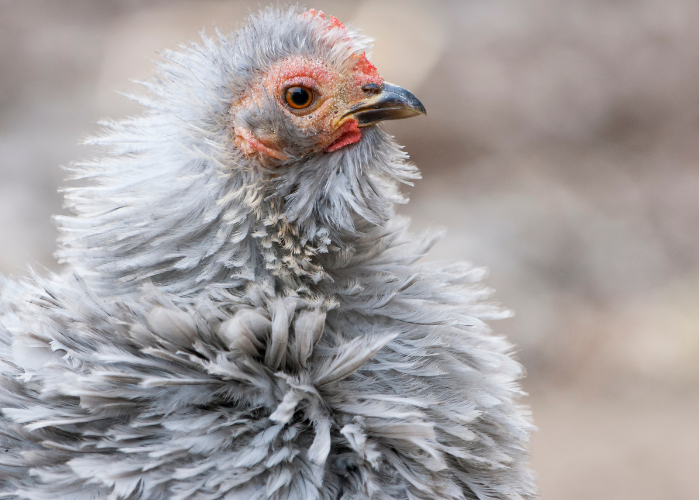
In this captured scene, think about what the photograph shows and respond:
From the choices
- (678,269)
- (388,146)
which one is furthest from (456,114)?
(388,146)

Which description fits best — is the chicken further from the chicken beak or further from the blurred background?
the blurred background

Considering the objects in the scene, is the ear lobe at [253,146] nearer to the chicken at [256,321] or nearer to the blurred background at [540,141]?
the chicken at [256,321]

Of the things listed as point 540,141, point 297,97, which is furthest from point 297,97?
point 540,141

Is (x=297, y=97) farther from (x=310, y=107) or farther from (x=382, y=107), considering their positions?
(x=382, y=107)

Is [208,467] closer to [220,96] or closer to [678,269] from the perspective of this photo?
[220,96]

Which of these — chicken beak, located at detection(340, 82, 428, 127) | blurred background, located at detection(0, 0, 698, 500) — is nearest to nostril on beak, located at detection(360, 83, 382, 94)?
chicken beak, located at detection(340, 82, 428, 127)

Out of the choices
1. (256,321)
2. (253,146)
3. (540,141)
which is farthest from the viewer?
(540,141)

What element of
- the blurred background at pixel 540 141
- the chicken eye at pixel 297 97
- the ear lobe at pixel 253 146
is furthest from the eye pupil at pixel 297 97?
the blurred background at pixel 540 141
